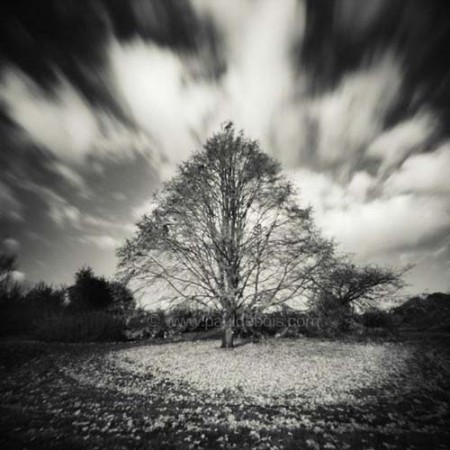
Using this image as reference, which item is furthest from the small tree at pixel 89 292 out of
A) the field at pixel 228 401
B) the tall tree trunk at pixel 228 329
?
the tall tree trunk at pixel 228 329

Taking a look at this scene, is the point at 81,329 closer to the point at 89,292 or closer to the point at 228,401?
the point at 89,292

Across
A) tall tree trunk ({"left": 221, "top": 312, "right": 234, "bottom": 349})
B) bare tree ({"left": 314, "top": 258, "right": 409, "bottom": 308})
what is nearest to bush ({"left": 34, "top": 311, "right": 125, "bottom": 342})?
tall tree trunk ({"left": 221, "top": 312, "right": 234, "bottom": 349})

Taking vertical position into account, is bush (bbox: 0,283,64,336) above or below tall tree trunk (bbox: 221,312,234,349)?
above

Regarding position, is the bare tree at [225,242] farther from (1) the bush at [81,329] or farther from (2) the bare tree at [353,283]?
(1) the bush at [81,329]

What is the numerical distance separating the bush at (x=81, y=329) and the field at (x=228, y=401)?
7.91 m

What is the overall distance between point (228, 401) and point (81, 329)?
16911 mm

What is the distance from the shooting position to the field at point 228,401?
4105 mm

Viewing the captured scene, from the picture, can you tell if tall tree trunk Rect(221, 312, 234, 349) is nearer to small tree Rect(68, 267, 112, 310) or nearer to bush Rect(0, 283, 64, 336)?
bush Rect(0, 283, 64, 336)

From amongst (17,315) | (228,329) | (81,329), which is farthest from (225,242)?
(17,315)

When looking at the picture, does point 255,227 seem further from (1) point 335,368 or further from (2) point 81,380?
(2) point 81,380

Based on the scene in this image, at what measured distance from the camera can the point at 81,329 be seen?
708 inches

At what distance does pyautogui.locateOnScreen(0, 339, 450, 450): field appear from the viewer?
13.5 feet

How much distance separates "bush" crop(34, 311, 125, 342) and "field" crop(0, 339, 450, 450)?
791 centimetres

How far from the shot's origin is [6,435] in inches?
161
